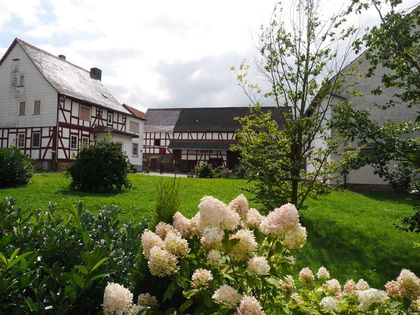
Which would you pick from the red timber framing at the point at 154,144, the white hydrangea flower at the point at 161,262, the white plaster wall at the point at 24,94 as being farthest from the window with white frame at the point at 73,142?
the white hydrangea flower at the point at 161,262

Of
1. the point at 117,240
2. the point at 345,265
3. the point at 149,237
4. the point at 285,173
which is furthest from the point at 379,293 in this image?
the point at 285,173

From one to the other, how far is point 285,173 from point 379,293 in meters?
7.03

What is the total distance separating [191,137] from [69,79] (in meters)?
19.7

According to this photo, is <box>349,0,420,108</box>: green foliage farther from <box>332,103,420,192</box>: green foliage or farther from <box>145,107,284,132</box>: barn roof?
<box>145,107,284,132</box>: barn roof

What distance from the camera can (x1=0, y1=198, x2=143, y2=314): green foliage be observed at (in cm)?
193

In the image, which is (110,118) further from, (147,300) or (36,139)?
(147,300)

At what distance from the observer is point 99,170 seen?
14.8 meters

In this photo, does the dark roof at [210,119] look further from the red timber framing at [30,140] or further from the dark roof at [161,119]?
the red timber framing at [30,140]

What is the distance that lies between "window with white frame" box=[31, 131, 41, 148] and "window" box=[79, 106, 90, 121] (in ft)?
11.7

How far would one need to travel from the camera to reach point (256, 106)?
9211 millimetres

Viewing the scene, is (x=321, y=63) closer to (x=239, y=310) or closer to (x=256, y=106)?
(x=256, y=106)

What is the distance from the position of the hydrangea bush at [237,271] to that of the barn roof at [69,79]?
29.3 meters

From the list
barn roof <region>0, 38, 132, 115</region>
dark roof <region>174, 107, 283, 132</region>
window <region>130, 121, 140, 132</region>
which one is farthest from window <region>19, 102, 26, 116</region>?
dark roof <region>174, 107, 283, 132</region>

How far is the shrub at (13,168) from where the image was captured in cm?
1543
